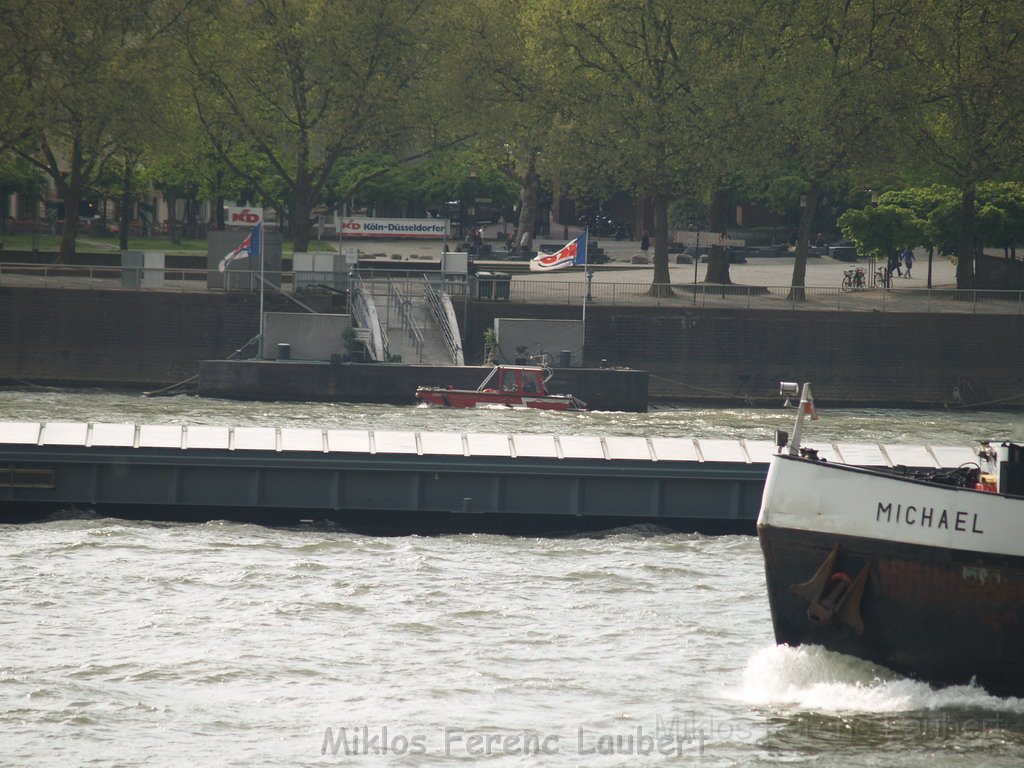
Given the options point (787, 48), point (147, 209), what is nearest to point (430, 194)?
point (147, 209)

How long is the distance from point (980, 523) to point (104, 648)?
10450mm

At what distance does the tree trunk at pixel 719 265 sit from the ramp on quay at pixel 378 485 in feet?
105

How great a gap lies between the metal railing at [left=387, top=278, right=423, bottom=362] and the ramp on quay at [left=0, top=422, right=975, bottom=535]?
2215 cm

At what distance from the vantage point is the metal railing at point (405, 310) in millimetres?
50812

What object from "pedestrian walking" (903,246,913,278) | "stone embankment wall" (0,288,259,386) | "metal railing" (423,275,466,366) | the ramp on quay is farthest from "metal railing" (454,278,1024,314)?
the ramp on quay

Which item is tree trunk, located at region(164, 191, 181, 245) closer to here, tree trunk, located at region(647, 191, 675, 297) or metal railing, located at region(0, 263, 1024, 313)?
metal railing, located at region(0, 263, 1024, 313)

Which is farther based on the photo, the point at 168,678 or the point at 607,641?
the point at 607,641

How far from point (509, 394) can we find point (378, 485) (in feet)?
55.7

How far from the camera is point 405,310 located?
52.4 metres

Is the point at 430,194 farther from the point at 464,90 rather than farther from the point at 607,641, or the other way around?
the point at 607,641

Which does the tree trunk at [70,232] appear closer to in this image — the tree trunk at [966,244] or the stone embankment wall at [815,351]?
the stone embankment wall at [815,351]

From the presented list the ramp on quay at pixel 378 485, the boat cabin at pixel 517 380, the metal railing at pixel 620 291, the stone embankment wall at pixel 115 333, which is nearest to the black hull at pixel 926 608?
the ramp on quay at pixel 378 485

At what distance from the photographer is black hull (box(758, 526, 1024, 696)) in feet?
61.0

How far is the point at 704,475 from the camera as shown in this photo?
2788 centimetres
